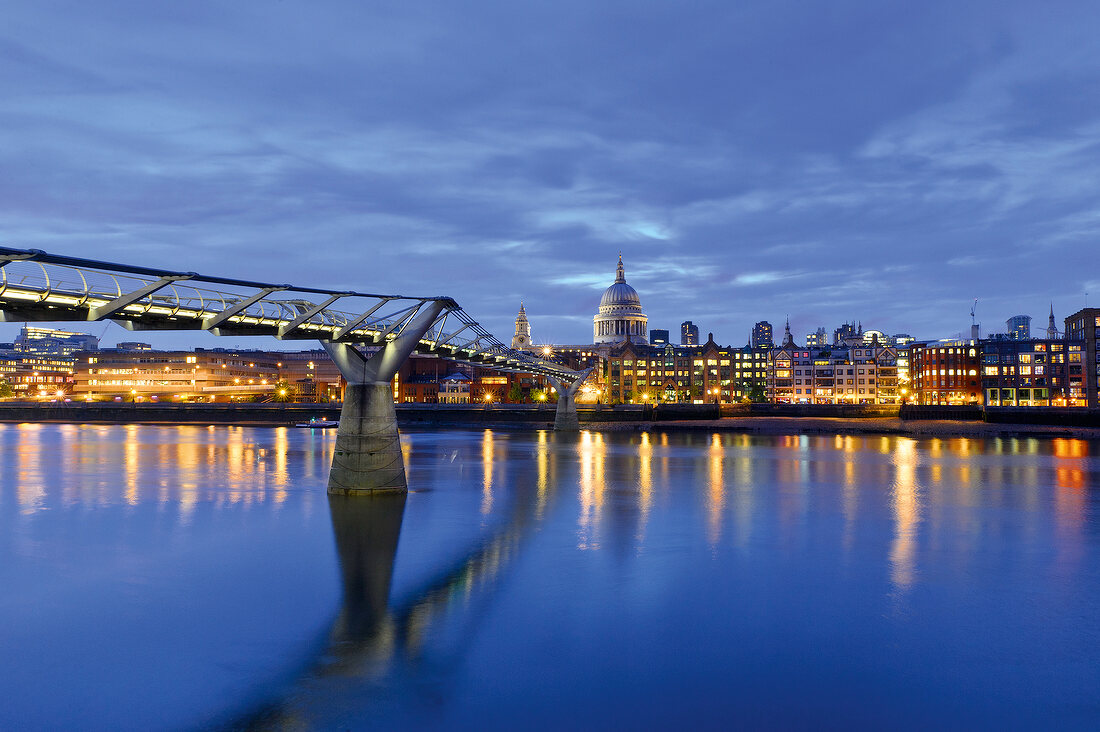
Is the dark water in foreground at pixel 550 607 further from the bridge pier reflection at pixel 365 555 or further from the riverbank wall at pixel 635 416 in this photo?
the riverbank wall at pixel 635 416

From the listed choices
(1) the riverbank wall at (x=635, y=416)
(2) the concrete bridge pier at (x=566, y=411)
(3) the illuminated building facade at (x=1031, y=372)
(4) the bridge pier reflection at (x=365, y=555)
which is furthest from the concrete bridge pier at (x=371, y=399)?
(3) the illuminated building facade at (x=1031, y=372)

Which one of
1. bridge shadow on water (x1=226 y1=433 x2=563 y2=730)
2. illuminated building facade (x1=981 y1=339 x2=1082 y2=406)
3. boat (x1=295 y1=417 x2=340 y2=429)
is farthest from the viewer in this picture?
illuminated building facade (x1=981 y1=339 x2=1082 y2=406)

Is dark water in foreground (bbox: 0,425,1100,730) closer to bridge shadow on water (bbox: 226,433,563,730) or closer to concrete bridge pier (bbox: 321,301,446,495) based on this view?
bridge shadow on water (bbox: 226,433,563,730)

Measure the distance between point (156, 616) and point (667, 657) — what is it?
14753 millimetres

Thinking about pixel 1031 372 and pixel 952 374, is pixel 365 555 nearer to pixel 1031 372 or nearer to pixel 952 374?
pixel 1031 372

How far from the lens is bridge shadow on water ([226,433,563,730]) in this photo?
1725cm

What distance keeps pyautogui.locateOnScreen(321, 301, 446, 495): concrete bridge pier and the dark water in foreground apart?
2.48m

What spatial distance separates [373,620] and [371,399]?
19399 millimetres

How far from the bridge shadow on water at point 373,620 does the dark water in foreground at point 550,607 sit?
111 mm

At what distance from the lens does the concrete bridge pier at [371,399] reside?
41.9m

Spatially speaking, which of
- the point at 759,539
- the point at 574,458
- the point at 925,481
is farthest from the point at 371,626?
the point at 574,458

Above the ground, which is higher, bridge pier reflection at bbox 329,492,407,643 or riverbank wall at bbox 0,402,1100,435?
riverbank wall at bbox 0,402,1100,435

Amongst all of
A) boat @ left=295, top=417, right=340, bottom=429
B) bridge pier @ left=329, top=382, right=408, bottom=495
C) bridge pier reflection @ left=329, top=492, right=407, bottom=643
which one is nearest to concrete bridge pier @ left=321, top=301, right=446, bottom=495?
bridge pier @ left=329, top=382, right=408, bottom=495

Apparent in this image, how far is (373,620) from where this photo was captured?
23609mm
